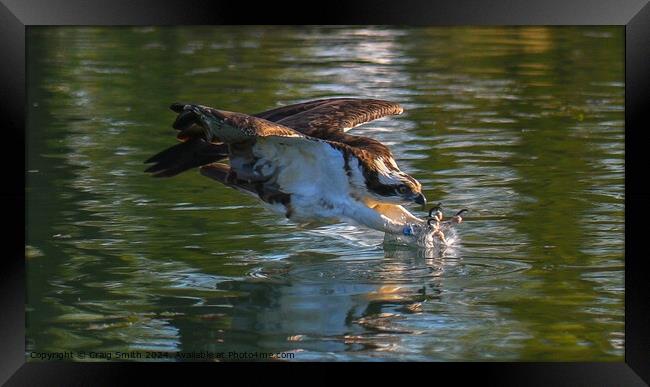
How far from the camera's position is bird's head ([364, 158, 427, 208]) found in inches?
400

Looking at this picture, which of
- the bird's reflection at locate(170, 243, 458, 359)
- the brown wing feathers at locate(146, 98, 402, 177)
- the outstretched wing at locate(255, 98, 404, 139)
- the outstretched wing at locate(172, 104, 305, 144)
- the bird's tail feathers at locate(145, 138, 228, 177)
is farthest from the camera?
the outstretched wing at locate(255, 98, 404, 139)

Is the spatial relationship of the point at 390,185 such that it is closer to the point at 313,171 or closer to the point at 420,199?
the point at 420,199

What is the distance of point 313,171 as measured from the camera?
33.5 feet

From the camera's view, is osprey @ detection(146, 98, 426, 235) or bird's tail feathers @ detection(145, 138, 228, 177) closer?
osprey @ detection(146, 98, 426, 235)

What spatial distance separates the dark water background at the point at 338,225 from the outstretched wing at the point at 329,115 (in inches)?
20.6

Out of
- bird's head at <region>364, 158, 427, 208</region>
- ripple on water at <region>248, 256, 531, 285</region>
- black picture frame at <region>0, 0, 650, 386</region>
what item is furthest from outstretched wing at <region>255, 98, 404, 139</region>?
black picture frame at <region>0, 0, 650, 386</region>

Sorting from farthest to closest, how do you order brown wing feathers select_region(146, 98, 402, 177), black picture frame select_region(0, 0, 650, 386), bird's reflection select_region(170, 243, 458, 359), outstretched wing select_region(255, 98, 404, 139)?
1. outstretched wing select_region(255, 98, 404, 139)
2. brown wing feathers select_region(146, 98, 402, 177)
3. bird's reflection select_region(170, 243, 458, 359)
4. black picture frame select_region(0, 0, 650, 386)

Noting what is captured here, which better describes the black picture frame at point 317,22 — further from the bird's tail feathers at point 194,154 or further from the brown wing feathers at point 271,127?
the bird's tail feathers at point 194,154

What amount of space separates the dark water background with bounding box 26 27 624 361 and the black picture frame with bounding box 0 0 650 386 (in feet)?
0.58

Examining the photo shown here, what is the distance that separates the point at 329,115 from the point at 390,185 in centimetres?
71

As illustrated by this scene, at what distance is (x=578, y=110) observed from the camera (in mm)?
12242

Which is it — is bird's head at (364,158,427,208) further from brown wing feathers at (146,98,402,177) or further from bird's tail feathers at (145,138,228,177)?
bird's tail feathers at (145,138,228,177)

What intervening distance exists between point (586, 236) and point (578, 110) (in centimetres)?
194

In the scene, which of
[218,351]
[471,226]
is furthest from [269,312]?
[471,226]
